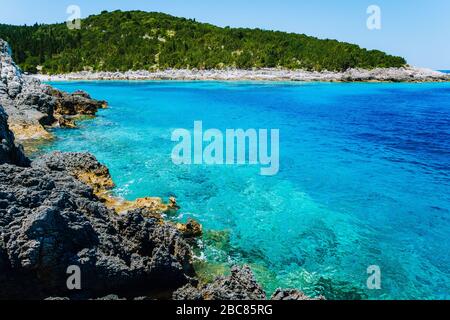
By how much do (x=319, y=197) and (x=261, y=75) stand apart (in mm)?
92373

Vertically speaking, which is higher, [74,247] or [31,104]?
[31,104]

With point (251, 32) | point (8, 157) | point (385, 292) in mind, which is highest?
point (251, 32)

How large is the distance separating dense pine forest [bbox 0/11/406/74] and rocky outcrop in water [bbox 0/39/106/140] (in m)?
71.8

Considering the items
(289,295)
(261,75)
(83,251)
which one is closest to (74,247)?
(83,251)

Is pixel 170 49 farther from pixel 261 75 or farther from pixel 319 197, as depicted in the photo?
pixel 319 197

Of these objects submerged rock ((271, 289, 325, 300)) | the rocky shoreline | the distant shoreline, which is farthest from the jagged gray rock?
the distant shoreline

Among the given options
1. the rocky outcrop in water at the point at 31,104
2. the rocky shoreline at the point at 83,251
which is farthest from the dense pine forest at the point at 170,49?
the rocky shoreline at the point at 83,251

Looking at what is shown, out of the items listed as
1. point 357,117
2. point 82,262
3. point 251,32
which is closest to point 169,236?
point 82,262

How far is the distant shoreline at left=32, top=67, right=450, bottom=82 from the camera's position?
10225 centimetres

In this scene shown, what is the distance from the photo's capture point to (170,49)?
12562 cm

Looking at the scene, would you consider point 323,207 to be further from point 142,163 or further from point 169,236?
point 142,163

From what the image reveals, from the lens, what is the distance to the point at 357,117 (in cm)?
4688

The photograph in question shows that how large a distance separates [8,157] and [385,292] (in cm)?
1282

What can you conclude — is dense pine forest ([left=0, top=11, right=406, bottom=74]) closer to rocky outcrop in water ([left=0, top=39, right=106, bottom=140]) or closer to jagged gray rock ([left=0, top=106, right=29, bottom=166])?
rocky outcrop in water ([left=0, top=39, right=106, bottom=140])
